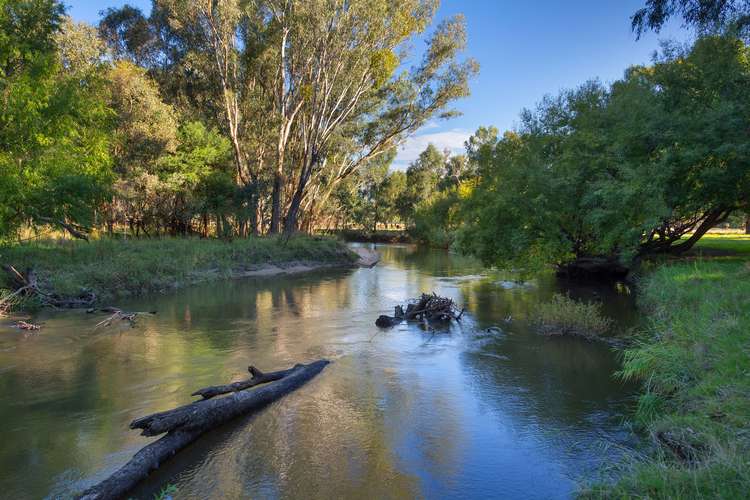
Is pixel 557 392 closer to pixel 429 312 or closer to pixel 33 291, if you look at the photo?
pixel 429 312

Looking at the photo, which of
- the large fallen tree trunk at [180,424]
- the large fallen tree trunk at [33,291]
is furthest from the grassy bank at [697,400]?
the large fallen tree trunk at [33,291]

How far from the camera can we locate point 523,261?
21922 mm

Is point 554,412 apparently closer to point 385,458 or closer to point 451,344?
point 385,458

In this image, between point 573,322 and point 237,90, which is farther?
point 237,90

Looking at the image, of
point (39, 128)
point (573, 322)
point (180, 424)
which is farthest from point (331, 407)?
point (39, 128)

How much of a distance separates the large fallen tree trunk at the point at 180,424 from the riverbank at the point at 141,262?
1293 centimetres

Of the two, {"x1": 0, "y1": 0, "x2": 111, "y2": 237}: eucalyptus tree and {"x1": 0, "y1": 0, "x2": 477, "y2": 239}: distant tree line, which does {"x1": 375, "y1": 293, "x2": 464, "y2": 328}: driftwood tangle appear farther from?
{"x1": 0, "y1": 0, "x2": 477, "y2": 239}: distant tree line

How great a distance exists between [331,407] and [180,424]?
2839 millimetres

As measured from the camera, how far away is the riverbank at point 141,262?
64.8ft

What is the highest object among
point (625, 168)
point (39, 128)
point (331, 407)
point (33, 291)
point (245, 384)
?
point (39, 128)

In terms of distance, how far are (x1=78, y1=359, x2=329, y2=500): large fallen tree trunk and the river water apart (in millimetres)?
195

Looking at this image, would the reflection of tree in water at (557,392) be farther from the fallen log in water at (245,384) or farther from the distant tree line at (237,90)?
the distant tree line at (237,90)

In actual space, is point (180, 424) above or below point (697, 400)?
below

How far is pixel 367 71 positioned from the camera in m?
35.9
